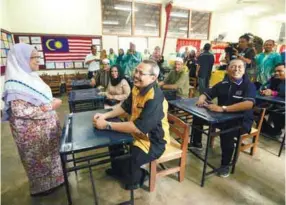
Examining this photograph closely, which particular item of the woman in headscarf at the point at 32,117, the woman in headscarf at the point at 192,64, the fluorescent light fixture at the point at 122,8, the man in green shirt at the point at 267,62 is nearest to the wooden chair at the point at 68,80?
the fluorescent light fixture at the point at 122,8

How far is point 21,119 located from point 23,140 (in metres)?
0.18

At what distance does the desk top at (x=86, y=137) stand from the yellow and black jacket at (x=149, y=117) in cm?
17

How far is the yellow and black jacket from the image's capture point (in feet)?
4.35

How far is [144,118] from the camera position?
51.9 inches

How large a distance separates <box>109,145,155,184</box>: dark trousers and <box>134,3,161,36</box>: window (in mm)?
5698

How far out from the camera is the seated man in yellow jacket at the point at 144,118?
52.3 inches

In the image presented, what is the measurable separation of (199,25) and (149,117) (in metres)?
7.57

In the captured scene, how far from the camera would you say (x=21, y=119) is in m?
1.43

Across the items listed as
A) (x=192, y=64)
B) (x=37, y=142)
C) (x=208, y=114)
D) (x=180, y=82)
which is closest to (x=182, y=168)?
(x=208, y=114)

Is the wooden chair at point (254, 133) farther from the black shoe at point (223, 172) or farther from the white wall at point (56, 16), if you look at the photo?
the white wall at point (56, 16)

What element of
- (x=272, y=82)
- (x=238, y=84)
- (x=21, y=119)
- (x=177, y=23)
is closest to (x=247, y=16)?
(x=177, y=23)

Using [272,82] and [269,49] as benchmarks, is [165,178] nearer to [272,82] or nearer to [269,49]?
[272,82]

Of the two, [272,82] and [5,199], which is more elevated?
[272,82]

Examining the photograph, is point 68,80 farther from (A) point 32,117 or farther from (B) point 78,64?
(A) point 32,117
